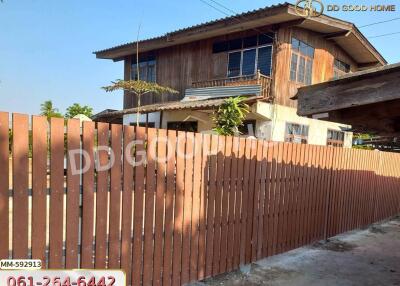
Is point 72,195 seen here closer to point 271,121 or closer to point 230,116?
point 230,116

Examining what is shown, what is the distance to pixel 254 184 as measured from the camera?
4984mm

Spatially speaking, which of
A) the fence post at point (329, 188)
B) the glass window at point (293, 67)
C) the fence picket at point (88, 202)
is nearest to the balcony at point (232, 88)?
the glass window at point (293, 67)

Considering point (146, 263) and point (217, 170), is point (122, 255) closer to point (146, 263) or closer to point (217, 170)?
point (146, 263)

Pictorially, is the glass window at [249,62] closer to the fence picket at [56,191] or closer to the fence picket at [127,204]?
the fence picket at [127,204]

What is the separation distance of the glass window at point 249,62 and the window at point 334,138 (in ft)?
17.0

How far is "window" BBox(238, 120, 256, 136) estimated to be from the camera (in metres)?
13.4

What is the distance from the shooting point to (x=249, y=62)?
13.8 m

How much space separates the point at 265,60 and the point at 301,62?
5.85 ft

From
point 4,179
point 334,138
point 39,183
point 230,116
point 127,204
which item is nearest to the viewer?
point 4,179

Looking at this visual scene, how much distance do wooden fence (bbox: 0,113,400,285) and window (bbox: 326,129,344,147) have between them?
10429 millimetres

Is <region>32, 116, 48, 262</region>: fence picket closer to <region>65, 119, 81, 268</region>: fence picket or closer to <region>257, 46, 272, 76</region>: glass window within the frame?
<region>65, 119, 81, 268</region>: fence picket

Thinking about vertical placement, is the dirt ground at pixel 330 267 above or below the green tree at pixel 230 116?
below

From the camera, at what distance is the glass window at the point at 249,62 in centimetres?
1372

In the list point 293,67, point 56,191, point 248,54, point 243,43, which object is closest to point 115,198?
point 56,191
